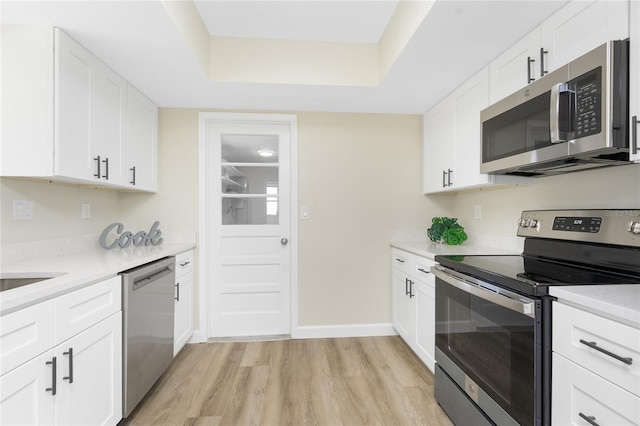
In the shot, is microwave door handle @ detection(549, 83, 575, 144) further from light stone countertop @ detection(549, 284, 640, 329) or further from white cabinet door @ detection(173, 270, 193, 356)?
white cabinet door @ detection(173, 270, 193, 356)

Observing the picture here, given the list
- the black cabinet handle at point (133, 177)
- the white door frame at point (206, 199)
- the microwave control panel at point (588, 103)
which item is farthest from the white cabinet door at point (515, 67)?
the black cabinet handle at point (133, 177)

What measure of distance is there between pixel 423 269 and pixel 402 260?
46cm

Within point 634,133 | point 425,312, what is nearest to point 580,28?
point 634,133

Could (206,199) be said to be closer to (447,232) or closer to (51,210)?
(51,210)

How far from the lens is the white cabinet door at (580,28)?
1126 mm

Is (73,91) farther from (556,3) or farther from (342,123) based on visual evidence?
(556,3)

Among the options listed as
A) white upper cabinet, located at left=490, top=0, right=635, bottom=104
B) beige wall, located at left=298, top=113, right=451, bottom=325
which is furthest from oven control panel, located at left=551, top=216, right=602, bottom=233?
beige wall, located at left=298, top=113, right=451, bottom=325

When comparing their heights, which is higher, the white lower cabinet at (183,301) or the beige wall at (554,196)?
the beige wall at (554,196)

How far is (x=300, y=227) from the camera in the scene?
2.86 meters

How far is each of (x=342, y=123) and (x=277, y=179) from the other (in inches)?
32.4

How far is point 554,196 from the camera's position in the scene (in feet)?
5.86

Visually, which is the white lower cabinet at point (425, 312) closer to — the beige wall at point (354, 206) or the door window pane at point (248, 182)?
the beige wall at point (354, 206)

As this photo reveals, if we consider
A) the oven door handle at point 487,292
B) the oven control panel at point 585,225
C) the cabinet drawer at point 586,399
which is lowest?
the cabinet drawer at point 586,399

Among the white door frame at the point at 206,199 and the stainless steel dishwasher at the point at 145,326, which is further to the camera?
the white door frame at the point at 206,199
